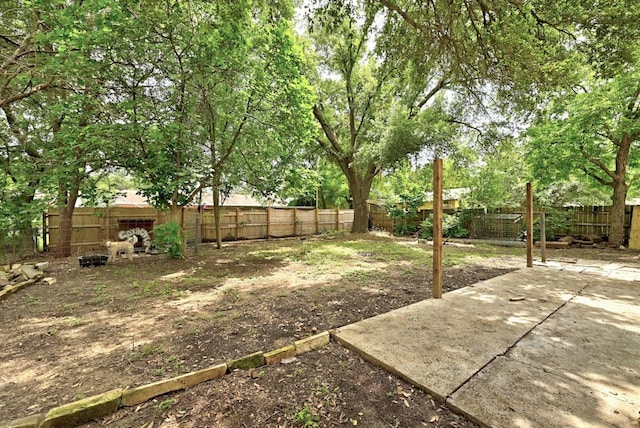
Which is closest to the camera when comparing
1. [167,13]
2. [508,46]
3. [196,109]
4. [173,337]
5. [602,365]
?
[602,365]

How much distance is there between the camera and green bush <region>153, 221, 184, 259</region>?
20.6 feet

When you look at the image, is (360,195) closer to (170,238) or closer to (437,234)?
(170,238)

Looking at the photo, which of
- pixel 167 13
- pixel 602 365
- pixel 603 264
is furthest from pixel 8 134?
pixel 603 264

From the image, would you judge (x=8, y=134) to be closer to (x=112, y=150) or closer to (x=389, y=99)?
(x=112, y=150)

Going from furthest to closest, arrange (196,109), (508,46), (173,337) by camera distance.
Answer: (196,109), (508,46), (173,337)

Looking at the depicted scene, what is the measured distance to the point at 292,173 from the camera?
738 centimetres

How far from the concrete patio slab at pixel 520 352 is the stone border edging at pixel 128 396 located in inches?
30.6

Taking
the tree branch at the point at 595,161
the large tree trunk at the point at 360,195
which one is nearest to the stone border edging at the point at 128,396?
the tree branch at the point at 595,161

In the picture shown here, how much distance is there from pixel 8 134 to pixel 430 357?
10329 mm

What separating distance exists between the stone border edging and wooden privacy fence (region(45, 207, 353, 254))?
18.1ft

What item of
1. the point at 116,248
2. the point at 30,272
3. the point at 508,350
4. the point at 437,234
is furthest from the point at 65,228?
the point at 508,350

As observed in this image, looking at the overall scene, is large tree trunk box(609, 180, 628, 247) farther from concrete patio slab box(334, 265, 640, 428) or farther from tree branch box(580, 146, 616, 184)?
concrete patio slab box(334, 265, 640, 428)

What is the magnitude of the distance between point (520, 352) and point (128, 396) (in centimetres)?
294

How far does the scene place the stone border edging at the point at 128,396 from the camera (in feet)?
4.86
